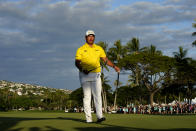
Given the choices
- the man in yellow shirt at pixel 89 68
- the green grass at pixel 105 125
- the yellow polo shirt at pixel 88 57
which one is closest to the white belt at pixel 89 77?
the man in yellow shirt at pixel 89 68

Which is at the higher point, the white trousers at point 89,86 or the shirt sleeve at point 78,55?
the shirt sleeve at point 78,55

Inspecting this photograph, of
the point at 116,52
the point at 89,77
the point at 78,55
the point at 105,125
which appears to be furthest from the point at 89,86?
the point at 116,52

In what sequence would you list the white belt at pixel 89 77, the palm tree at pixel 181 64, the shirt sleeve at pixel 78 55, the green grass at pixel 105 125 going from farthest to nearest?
1. the palm tree at pixel 181 64
2. the white belt at pixel 89 77
3. the shirt sleeve at pixel 78 55
4. the green grass at pixel 105 125

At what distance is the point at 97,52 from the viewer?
7281 mm

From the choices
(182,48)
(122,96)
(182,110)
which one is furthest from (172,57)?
(122,96)

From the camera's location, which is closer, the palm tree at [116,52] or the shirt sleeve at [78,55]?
the shirt sleeve at [78,55]

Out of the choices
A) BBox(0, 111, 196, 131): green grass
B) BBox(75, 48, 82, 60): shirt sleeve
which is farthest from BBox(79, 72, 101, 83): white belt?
BBox(0, 111, 196, 131): green grass

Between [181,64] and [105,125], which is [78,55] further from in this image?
[181,64]

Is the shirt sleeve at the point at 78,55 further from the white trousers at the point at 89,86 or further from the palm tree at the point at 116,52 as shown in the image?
the palm tree at the point at 116,52

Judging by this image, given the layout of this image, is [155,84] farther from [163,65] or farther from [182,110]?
[182,110]

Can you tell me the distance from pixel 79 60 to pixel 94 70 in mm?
440

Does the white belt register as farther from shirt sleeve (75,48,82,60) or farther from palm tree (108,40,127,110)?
palm tree (108,40,127,110)

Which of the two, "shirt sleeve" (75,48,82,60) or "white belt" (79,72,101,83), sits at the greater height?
"shirt sleeve" (75,48,82,60)

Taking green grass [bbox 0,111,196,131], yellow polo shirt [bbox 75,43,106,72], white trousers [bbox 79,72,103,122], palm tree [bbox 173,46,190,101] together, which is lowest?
green grass [bbox 0,111,196,131]
